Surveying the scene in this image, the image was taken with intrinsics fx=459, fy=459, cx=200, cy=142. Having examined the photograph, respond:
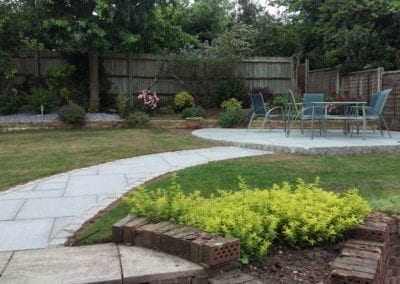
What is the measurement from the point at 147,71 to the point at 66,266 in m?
12.3

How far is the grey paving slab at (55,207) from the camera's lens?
13.1 ft

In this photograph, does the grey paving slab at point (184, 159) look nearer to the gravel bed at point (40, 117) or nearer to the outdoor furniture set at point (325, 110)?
the outdoor furniture set at point (325, 110)

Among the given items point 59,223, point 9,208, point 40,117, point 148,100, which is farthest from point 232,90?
point 59,223

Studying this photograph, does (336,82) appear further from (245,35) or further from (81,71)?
(81,71)

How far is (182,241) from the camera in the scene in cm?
264

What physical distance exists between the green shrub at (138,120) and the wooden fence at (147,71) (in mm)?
2380

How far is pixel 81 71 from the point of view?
1377 centimetres

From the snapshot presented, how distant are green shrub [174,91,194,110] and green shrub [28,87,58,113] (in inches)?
140

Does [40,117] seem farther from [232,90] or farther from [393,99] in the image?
[393,99]

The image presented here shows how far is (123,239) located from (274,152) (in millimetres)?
4542

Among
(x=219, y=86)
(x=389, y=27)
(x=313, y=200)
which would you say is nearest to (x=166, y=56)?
(x=219, y=86)

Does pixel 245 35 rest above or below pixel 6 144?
above

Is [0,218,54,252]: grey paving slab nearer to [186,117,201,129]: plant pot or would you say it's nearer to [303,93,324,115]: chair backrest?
[303,93,324,115]: chair backrest

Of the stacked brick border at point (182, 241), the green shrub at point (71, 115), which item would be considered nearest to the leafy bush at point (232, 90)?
the green shrub at point (71, 115)
